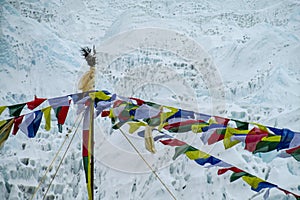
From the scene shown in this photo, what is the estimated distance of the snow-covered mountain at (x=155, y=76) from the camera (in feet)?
9.02

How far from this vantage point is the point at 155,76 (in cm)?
313

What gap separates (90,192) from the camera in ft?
6.86

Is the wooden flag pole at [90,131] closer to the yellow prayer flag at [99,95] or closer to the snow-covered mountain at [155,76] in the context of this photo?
the yellow prayer flag at [99,95]

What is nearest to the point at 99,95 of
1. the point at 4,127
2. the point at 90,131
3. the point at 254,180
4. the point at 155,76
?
the point at 90,131

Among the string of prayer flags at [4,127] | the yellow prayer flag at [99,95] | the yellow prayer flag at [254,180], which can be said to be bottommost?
the yellow prayer flag at [254,180]

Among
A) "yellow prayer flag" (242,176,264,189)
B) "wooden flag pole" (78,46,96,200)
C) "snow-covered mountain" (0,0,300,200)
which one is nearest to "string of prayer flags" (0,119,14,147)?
"wooden flag pole" (78,46,96,200)

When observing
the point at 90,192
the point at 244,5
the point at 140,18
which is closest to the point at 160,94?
the point at 140,18

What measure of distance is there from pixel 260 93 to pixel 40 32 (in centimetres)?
151

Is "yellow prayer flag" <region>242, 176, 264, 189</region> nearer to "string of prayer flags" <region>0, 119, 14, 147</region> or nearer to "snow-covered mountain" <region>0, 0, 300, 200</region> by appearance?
"snow-covered mountain" <region>0, 0, 300, 200</region>

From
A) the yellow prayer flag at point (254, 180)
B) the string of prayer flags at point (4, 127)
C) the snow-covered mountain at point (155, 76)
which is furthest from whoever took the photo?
the snow-covered mountain at point (155, 76)

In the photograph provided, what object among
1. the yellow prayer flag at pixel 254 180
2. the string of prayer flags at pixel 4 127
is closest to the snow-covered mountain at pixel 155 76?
the yellow prayer flag at pixel 254 180

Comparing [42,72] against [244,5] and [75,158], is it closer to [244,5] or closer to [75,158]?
[75,158]

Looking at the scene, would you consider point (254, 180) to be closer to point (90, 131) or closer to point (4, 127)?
point (90, 131)

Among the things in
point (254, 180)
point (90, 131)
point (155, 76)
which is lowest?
point (254, 180)
